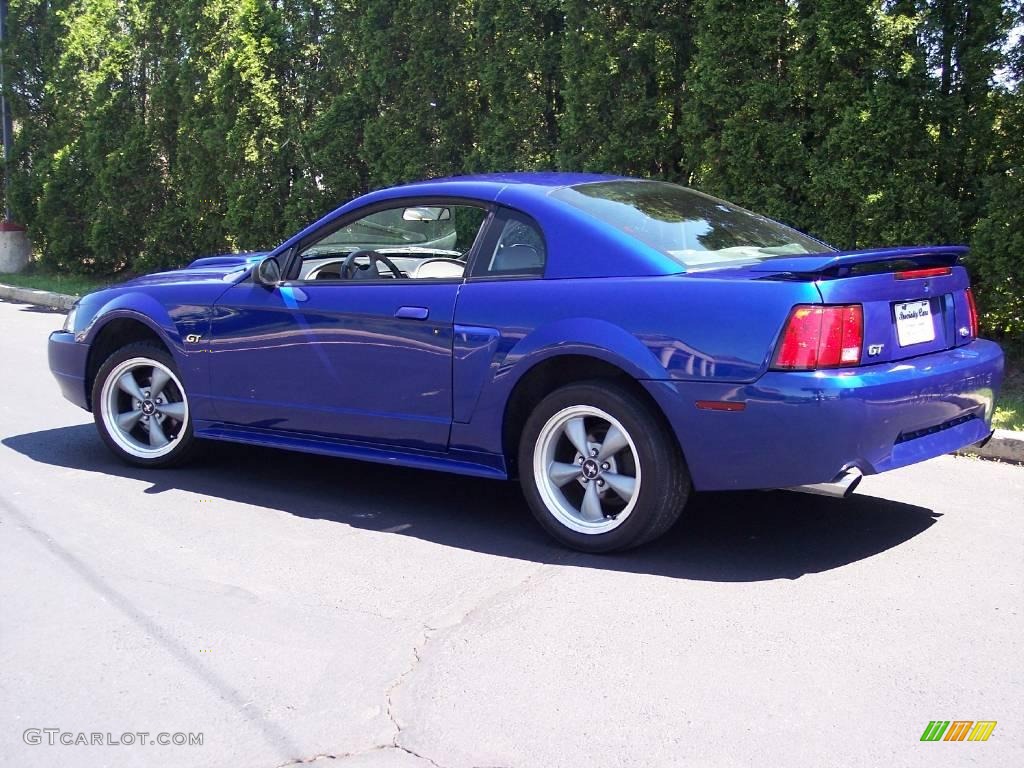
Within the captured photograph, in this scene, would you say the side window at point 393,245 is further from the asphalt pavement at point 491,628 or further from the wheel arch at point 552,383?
the asphalt pavement at point 491,628

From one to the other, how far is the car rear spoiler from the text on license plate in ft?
0.62

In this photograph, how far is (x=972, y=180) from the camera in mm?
8438

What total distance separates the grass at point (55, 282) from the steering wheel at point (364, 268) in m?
10.8

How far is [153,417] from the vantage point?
639 centimetres

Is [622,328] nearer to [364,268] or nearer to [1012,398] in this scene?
[364,268]

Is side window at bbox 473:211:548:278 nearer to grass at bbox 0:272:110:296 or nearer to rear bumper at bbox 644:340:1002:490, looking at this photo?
rear bumper at bbox 644:340:1002:490

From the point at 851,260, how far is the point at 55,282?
15.0m

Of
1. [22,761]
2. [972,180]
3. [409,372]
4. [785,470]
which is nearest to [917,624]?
[785,470]

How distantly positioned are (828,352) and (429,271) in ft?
6.65

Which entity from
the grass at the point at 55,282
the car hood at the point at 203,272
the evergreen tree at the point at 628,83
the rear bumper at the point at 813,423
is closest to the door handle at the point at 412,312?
the rear bumper at the point at 813,423

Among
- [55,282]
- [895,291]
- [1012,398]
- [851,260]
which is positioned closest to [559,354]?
[851,260]

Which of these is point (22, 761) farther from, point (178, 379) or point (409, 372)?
point (178, 379)

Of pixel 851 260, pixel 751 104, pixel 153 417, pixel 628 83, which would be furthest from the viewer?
pixel 628 83

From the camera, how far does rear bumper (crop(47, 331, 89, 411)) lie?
21.7ft
